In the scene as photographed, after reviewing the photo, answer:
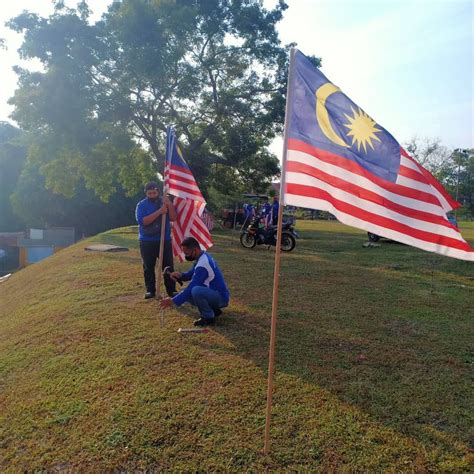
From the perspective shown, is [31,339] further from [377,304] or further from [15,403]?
[377,304]

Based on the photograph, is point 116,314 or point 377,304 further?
point 377,304

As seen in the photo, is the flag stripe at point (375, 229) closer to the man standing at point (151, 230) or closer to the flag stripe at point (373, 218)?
the flag stripe at point (373, 218)

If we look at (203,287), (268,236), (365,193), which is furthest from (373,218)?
(268,236)

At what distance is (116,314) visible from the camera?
5727 millimetres

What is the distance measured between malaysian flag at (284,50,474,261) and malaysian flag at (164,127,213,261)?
8.54 ft

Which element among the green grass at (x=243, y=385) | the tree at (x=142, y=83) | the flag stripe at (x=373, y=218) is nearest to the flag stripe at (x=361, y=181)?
the flag stripe at (x=373, y=218)

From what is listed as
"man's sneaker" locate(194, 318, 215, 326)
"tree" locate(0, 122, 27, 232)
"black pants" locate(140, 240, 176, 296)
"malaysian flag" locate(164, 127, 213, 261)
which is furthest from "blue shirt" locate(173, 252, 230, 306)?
"tree" locate(0, 122, 27, 232)

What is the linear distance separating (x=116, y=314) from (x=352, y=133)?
4.05m

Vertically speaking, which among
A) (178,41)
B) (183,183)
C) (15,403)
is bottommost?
(15,403)

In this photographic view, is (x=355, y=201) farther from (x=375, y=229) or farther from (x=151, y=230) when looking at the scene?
(x=151, y=230)

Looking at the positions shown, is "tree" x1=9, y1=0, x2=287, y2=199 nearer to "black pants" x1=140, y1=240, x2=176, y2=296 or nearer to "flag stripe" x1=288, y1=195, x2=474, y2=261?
"black pants" x1=140, y1=240, x2=176, y2=296

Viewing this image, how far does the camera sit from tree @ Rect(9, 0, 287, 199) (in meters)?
15.6

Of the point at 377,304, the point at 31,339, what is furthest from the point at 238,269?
the point at 31,339

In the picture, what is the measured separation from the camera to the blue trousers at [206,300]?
4.82 metres
